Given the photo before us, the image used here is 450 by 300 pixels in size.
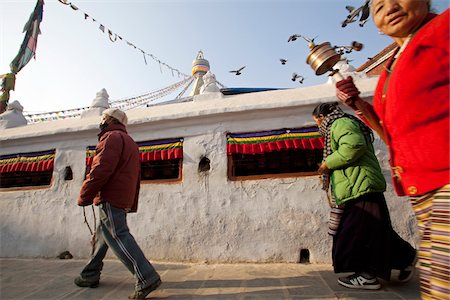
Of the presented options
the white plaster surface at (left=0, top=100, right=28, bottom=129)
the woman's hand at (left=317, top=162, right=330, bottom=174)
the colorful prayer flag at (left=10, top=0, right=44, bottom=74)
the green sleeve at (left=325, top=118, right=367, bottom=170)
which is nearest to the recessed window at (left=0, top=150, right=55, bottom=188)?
the white plaster surface at (left=0, top=100, right=28, bottom=129)

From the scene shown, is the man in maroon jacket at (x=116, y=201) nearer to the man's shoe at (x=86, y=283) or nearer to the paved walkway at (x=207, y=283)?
the man's shoe at (x=86, y=283)

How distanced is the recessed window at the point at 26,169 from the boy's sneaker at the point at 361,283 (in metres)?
4.95

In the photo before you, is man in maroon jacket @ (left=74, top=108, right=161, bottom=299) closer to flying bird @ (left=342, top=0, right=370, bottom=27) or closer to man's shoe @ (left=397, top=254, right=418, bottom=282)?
man's shoe @ (left=397, top=254, right=418, bottom=282)

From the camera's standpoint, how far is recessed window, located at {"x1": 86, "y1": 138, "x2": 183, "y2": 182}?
4.11 m

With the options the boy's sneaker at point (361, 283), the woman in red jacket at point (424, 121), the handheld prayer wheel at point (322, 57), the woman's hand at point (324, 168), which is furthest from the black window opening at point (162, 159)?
the woman in red jacket at point (424, 121)

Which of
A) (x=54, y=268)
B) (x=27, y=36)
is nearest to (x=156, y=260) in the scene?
(x=54, y=268)

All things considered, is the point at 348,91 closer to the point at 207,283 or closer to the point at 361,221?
the point at 361,221

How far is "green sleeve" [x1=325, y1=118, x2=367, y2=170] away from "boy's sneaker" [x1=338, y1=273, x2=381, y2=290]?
991 mm

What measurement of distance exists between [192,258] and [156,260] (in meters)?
0.56

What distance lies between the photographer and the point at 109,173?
2.34 m

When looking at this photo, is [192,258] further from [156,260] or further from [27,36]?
[27,36]

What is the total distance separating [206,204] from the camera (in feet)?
12.5

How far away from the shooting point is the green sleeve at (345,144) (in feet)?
7.41

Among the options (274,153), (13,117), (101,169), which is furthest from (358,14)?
(13,117)
